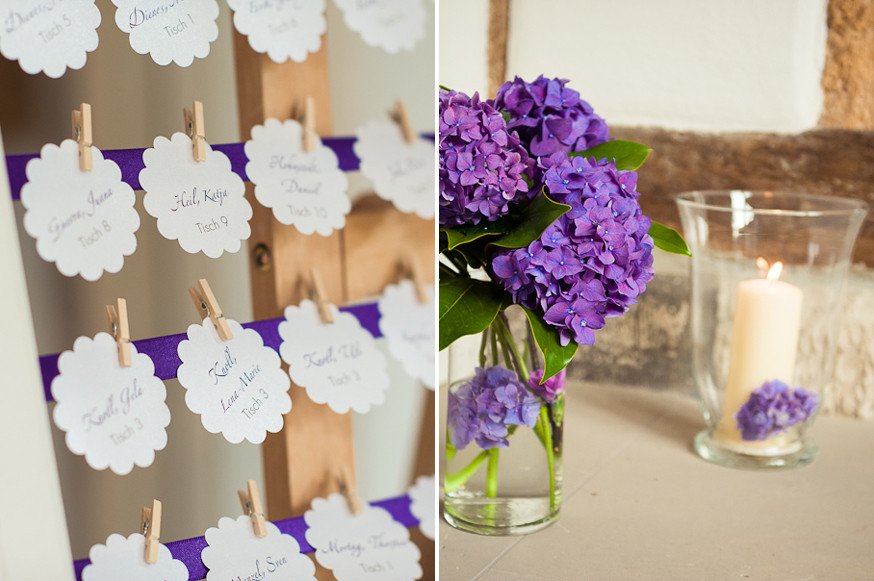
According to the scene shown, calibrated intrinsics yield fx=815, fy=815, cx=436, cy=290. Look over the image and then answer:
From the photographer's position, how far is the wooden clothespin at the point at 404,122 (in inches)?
18.4

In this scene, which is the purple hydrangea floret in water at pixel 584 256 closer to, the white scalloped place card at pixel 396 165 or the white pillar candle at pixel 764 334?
the white scalloped place card at pixel 396 165

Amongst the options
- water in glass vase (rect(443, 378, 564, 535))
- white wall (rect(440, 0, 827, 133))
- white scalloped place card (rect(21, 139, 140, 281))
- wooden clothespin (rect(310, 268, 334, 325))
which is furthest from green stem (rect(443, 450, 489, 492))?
white wall (rect(440, 0, 827, 133))

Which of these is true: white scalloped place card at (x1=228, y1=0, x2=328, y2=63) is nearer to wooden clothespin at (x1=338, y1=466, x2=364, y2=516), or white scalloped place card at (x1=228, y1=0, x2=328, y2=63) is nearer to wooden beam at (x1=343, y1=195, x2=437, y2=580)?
wooden beam at (x1=343, y1=195, x2=437, y2=580)

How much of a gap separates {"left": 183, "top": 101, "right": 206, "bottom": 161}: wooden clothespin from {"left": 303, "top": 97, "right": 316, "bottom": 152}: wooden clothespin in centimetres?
6

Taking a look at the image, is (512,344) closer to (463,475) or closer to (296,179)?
(463,475)

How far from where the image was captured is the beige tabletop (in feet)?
1.95

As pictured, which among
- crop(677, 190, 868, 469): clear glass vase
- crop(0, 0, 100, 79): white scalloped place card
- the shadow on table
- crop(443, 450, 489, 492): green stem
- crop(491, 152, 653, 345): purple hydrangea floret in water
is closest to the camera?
crop(0, 0, 100, 79): white scalloped place card

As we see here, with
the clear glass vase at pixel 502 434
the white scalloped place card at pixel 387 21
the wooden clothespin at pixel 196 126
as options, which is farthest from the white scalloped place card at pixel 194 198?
the clear glass vase at pixel 502 434

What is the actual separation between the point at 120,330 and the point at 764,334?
576mm

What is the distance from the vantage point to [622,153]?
62cm

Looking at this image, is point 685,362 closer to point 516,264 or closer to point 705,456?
point 705,456

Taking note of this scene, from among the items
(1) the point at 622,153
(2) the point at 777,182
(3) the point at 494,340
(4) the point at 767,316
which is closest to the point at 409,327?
(3) the point at 494,340

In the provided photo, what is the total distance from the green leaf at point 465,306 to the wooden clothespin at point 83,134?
0.24 meters

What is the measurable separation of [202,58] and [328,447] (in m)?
0.24
